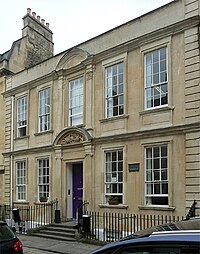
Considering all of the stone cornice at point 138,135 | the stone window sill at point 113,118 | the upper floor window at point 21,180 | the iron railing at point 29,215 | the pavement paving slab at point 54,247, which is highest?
the stone window sill at point 113,118

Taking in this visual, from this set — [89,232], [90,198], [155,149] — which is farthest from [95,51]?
[89,232]

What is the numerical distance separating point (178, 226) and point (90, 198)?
38.7 ft

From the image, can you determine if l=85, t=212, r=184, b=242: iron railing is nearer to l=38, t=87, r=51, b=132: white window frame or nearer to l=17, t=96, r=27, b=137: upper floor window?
l=38, t=87, r=51, b=132: white window frame

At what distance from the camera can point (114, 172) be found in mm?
14297

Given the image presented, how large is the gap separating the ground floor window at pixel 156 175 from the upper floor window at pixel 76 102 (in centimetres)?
398

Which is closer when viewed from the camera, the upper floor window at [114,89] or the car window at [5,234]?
the car window at [5,234]

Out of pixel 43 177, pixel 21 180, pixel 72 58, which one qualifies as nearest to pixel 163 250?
pixel 72 58

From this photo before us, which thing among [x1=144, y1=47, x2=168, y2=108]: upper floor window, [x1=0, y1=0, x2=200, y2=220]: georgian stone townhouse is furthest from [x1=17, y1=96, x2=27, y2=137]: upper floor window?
[x1=144, y1=47, x2=168, y2=108]: upper floor window

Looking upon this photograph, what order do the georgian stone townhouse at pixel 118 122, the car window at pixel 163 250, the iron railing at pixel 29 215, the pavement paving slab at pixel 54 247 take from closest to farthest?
the car window at pixel 163 250, the pavement paving slab at pixel 54 247, the georgian stone townhouse at pixel 118 122, the iron railing at pixel 29 215

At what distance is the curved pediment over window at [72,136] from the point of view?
50.2ft

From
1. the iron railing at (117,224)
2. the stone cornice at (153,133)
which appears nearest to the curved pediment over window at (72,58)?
the stone cornice at (153,133)

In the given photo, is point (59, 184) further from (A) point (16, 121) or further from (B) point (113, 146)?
(A) point (16, 121)

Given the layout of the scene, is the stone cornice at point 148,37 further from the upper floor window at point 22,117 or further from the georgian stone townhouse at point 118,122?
the upper floor window at point 22,117

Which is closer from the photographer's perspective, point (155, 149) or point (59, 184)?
point (155, 149)
